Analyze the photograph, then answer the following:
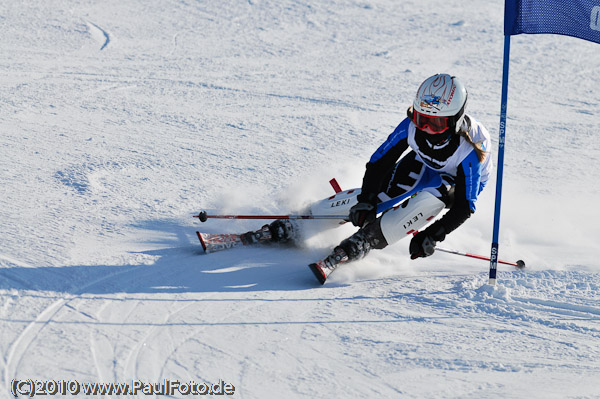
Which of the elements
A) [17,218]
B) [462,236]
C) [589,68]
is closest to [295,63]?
[589,68]

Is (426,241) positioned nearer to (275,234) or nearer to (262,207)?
(275,234)

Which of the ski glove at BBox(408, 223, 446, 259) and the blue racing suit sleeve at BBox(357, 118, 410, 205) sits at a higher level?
the blue racing suit sleeve at BBox(357, 118, 410, 205)

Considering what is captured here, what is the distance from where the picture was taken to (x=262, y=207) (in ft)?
21.6

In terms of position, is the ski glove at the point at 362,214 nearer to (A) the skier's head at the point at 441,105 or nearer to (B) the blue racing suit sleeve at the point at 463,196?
(B) the blue racing suit sleeve at the point at 463,196

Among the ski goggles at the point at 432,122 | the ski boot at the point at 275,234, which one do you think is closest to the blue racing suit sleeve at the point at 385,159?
the ski goggles at the point at 432,122

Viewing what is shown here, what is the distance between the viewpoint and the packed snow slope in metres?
4.12

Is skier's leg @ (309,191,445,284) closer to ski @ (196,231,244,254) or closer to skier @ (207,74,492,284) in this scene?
skier @ (207,74,492,284)

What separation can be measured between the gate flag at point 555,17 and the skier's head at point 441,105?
602 millimetres

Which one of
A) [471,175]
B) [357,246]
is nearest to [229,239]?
[357,246]

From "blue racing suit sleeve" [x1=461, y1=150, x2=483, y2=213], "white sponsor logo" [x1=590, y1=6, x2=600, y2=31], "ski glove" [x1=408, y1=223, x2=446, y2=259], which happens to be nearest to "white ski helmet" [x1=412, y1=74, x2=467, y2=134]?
"blue racing suit sleeve" [x1=461, y1=150, x2=483, y2=213]

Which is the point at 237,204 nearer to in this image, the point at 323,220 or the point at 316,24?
the point at 323,220

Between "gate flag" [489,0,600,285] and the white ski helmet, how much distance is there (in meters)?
0.31

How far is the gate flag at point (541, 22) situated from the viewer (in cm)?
518

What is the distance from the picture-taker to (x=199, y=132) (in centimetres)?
862
